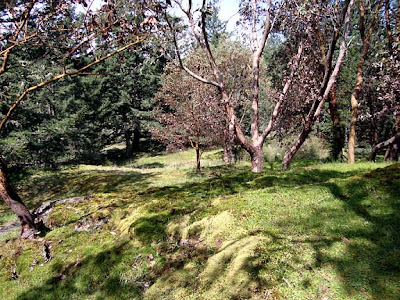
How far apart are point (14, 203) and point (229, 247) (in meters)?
5.18

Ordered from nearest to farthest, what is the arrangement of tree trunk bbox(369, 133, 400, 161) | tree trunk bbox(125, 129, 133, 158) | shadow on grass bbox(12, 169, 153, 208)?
1. tree trunk bbox(369, 133, 400, 161)
2. shadow on grass bbox(12, 169, 153, 208)
3. tree trunk bbox(125, 129, 133, 158)

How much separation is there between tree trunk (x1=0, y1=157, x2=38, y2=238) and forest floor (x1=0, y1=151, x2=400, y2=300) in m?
0.28

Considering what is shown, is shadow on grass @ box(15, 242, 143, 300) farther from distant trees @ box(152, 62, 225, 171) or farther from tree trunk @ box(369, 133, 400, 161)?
distant trees @ box(152, 62, 225, 171)

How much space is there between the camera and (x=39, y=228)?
6559mm

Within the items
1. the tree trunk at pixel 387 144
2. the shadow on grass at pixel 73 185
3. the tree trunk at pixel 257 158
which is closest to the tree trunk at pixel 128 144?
the shadow on grass at pixel 73 185

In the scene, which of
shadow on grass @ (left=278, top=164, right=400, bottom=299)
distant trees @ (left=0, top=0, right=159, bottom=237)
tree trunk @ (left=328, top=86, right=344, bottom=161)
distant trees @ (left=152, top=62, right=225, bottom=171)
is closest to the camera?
shadow on grass @ (left=278, top=164, right=400, bottom=299)

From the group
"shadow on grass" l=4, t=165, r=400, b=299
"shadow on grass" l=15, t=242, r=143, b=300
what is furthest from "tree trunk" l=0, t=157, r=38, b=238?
"shadow on grass" l=4, t=165, r=400, b=299

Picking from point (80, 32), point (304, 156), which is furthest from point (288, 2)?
point (304, 156)

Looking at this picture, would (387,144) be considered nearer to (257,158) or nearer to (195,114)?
(257,158)

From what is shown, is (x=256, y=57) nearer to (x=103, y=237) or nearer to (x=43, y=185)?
(x=103, y=237)

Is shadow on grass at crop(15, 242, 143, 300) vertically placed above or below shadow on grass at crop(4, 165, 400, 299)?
below

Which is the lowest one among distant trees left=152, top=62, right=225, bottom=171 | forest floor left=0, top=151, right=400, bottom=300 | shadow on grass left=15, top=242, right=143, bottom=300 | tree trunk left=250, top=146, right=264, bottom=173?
shadow on grass left=15, top=242, right=143, bottom=300

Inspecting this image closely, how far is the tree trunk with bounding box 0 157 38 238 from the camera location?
609 centimetres

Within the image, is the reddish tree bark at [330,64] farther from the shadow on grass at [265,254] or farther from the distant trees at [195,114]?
the distant trees at [195,114]
